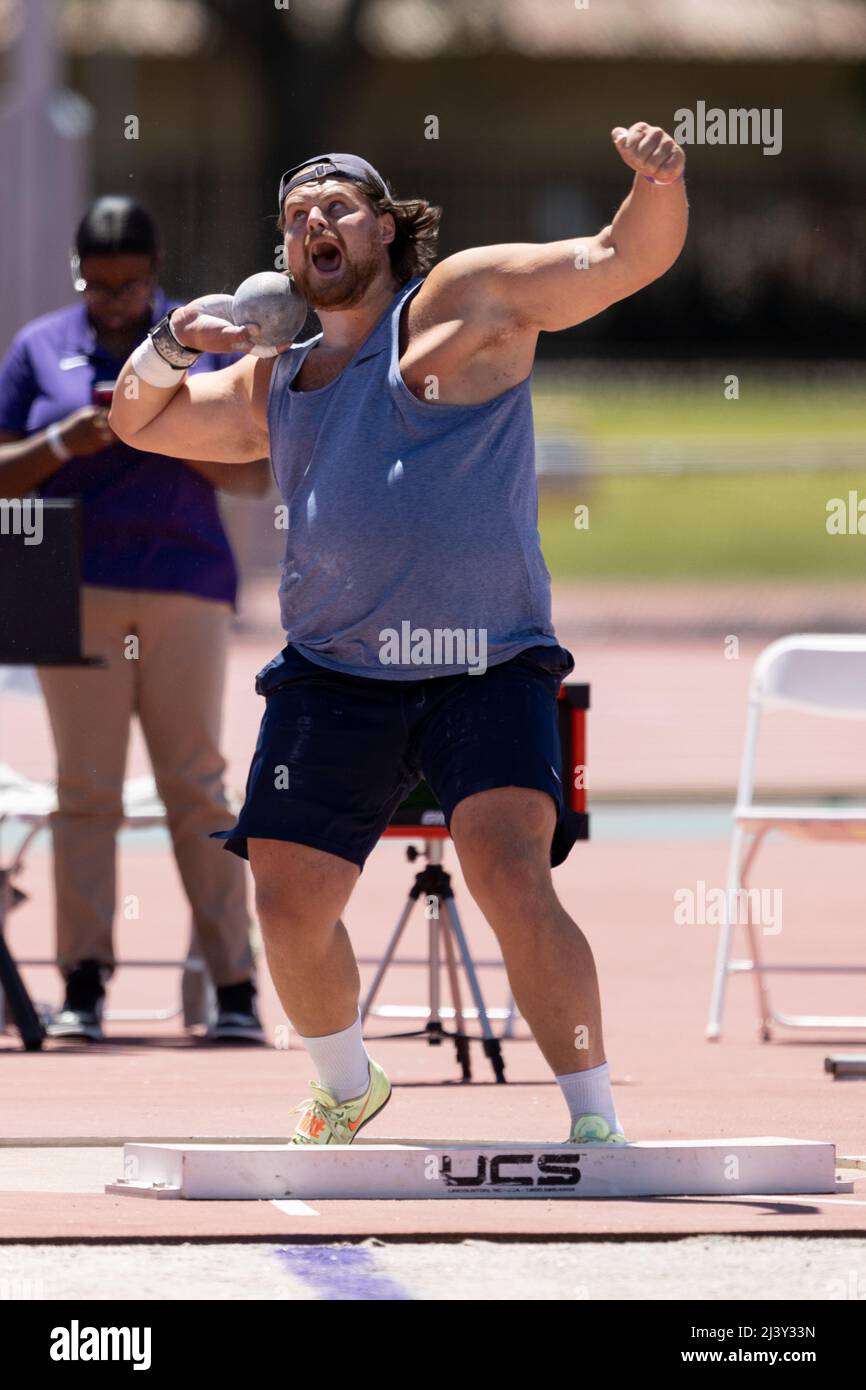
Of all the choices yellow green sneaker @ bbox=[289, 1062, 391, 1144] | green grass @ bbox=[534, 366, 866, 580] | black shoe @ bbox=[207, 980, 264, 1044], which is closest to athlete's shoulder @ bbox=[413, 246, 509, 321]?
yellow green sneaker @ bbox=[289, 1062, 391, 1144]

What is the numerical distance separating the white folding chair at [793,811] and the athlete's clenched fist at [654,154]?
3261mm

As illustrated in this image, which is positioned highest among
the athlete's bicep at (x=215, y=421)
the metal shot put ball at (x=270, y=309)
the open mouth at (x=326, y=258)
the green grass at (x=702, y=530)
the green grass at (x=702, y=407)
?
the green grass at (x=702, y=407)

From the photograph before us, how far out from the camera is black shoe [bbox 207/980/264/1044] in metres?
7.78

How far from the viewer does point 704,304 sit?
161 feet

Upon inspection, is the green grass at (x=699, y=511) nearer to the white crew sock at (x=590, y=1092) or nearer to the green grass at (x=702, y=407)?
the green grass at (x=702, y=407)

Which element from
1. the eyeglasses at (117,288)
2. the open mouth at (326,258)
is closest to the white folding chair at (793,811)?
the eyeglasses at (117,288)

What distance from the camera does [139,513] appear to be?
25.5 feet

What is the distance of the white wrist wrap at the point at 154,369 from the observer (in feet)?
18.8

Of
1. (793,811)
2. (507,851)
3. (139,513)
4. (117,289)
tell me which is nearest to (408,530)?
(507,851)

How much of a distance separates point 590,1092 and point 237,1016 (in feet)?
8.20

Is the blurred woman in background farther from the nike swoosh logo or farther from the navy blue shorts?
the navy blue shorts

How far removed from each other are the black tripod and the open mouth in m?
2.28

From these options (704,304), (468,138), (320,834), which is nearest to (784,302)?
(704,304)
